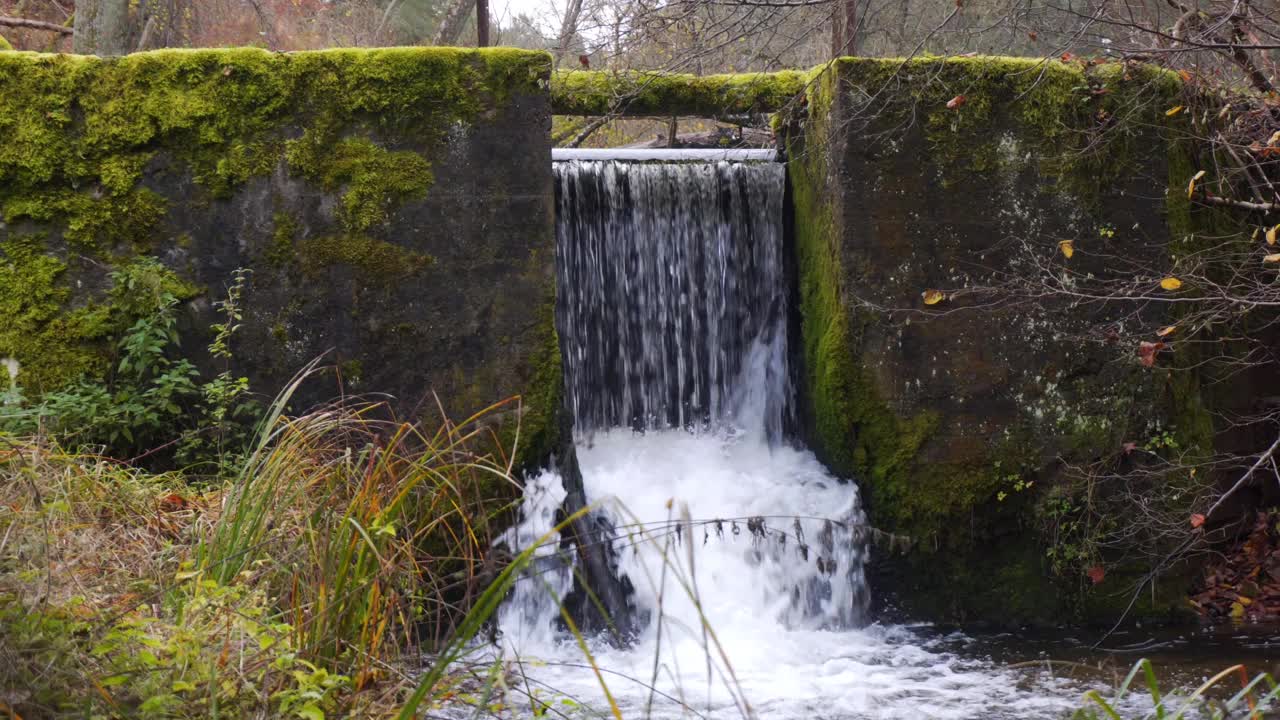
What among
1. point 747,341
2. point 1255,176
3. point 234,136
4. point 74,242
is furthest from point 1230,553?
point 74,242

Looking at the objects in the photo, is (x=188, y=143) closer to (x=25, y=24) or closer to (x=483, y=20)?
(x=483, y=20)

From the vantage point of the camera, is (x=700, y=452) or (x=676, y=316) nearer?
(x=700, y=452)

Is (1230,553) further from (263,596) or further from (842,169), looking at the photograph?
(263,596)

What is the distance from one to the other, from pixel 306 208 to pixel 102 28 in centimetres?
392

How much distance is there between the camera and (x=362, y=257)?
5.06 m

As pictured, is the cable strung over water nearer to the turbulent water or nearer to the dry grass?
the turbulent water

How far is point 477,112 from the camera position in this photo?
16.9 ft

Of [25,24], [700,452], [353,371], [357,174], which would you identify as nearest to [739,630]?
[700,452]

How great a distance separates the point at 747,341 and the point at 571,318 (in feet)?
3.53

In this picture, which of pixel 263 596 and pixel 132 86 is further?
pixel 132 86

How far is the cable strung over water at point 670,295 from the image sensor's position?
604cm

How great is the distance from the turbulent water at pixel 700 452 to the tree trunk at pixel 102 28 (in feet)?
13.3

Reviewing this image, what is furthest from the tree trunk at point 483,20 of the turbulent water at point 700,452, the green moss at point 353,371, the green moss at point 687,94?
the green moss at point 353,371

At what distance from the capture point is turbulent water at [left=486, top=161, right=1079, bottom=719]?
4789 millimetres
